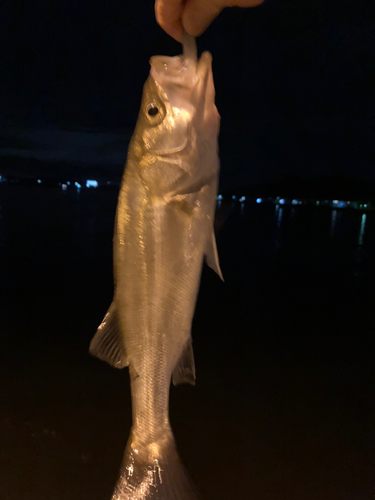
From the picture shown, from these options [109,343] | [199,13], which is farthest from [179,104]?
[109,343]

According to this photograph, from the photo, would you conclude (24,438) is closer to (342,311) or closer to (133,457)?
(133,457)

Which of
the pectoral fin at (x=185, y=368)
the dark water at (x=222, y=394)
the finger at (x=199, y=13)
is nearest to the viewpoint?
the finger at (x=199, y=13)

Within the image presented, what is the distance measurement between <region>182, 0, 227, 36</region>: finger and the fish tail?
1.39 meters

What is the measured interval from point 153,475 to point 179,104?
51.2 inches

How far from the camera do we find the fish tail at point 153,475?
4.26 ft

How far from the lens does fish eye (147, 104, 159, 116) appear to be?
4.19 feet

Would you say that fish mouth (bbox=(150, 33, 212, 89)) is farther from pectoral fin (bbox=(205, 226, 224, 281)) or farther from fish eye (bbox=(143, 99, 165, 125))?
pectoral fin (bbox=(205, 226, 224, 281))

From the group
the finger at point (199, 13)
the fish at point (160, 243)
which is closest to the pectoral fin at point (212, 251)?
the fish at point (160, 243)

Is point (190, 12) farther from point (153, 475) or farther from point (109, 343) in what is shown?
point (153, 475)

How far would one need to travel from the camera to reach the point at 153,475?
133 cm

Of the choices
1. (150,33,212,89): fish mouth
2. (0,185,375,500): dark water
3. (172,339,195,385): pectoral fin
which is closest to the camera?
(150,33,212,89): fish mouth

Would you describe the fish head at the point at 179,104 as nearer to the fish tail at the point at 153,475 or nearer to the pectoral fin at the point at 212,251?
the pectoral fin at the point at 212,251

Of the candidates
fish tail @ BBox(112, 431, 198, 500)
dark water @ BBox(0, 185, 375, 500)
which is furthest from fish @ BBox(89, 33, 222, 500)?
dark water @ BBox(0, 185, 375, 500)

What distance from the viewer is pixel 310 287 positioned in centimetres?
818
